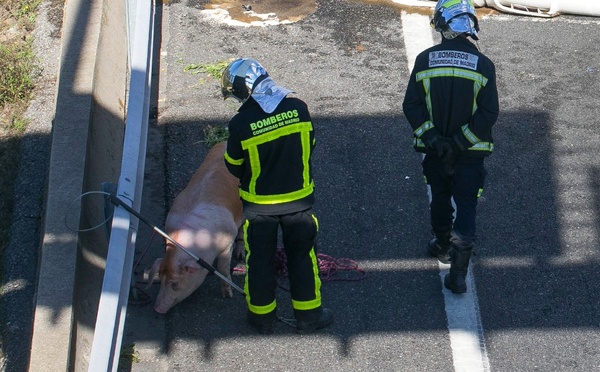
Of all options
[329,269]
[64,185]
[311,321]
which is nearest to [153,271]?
[64,185]

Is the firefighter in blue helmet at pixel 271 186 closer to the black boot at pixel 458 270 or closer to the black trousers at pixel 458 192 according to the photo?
the black boot at pixel 458 270

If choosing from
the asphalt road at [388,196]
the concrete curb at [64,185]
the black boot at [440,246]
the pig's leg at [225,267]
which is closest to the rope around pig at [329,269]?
the asphalt road at [388,196]

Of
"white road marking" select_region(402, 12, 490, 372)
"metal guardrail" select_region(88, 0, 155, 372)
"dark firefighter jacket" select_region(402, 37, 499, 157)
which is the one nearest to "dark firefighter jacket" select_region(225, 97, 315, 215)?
"metal guardrail" select_region(88, 0, 155, 372)

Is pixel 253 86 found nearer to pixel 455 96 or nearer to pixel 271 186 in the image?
pixel 271 186

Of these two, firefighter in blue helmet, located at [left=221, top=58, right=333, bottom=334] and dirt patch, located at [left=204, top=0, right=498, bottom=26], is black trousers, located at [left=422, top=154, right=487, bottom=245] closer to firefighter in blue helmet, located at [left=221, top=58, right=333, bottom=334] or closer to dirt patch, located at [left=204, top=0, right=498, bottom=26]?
firefighter in blue helmet, located at [left=221, top=58, right=333, bottom=334]

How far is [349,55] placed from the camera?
9.06 m

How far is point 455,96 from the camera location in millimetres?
5926

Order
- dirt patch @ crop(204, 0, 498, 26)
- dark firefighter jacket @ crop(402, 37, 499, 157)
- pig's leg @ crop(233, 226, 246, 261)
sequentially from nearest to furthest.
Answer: dark firefighter jacket @ crop(402, 37, 499, 157)
pig's leg @ crop(233, 226, 246, 261)
dirt patch @ crop(204, 0, 498, 26)

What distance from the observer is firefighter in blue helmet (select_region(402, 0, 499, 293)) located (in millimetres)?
5887

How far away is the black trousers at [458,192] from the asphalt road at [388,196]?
1.44 ft

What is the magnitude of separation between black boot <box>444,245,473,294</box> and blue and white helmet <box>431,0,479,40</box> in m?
1.46

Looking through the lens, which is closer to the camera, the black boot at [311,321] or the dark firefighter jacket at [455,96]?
the dark firefighter jacket at [455,96]

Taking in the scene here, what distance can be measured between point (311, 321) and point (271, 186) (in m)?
1.04

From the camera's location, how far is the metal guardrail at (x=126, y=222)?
4.80 metres
